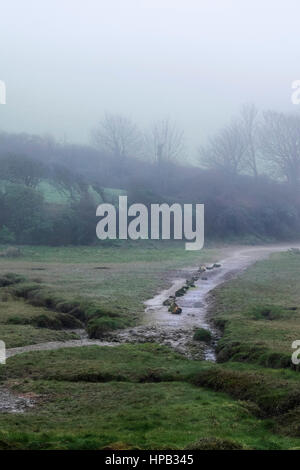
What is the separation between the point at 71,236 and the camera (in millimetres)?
98312

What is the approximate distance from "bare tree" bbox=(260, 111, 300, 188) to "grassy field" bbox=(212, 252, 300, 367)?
9745 centimetres

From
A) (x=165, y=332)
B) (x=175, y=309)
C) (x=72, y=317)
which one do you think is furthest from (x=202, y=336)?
(x=72, y=317)

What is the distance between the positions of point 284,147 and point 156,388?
480ft

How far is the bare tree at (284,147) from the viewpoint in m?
162

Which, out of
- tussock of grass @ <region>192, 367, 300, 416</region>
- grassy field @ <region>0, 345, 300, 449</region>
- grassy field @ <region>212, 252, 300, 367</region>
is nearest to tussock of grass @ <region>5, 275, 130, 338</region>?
grassy field @ <region>0, 345, 300, 449</region>

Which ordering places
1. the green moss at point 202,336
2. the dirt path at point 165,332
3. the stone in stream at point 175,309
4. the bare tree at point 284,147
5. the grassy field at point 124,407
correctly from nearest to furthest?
the grassy field at point 124,407
the dirt path at point 165,332
the green moss at point 202,336
the stone in stream at point 175,309
the bare tree at point 284,147

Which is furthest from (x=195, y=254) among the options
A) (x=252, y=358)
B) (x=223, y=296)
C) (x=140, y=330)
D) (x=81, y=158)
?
(x=81, y=158)

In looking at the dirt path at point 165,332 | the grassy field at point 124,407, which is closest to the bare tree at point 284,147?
the dirt path at point 165,332

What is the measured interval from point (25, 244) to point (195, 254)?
28257mm

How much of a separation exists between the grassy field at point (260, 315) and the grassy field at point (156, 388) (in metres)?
0.09

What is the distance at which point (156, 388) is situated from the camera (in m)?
24.7

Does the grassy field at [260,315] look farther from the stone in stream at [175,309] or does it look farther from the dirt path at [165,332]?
the stone in stream at [175,309]
